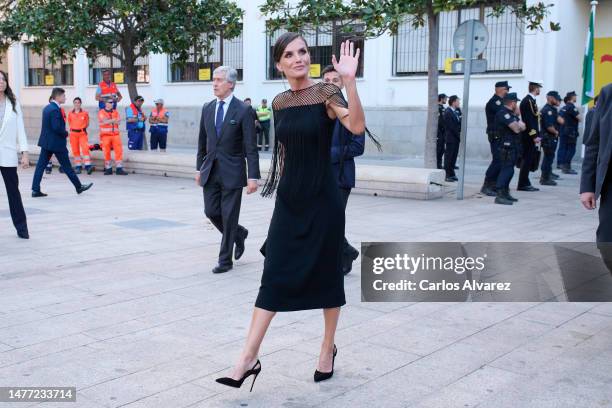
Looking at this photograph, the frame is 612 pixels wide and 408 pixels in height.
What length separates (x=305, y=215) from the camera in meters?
3.75

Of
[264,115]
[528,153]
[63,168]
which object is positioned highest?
[264,115]

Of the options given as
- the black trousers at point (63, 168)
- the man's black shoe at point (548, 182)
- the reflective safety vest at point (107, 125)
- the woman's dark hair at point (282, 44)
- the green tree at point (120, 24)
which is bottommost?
the man's black shoe at point (548, 182)

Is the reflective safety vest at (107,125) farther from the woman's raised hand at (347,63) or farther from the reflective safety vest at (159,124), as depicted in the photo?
the woman's raised hand at (347,63)

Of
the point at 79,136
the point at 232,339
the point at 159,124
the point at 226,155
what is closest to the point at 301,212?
the point at 232,339

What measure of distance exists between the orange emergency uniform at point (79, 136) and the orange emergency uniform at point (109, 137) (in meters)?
0.37

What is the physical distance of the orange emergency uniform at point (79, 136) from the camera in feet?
52.1

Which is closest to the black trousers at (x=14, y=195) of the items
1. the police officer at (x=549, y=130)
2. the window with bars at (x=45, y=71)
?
the police officer at (x=549, y=130)

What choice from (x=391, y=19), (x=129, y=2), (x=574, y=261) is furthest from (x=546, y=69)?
(x=574, y=261)

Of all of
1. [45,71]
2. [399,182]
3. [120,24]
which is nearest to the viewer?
[399,182]

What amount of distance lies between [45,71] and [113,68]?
5.02m

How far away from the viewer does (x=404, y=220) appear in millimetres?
9766

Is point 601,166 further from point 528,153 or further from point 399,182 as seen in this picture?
point 528,153

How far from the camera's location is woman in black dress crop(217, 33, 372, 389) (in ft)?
12.1

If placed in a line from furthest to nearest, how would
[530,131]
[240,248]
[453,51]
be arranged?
[453,51] → [530,131] → [240,248]
